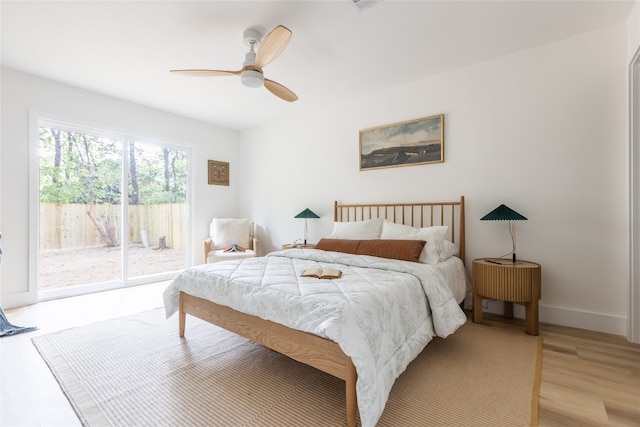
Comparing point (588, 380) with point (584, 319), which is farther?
point (584, 319)

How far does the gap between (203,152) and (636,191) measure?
5157 mm

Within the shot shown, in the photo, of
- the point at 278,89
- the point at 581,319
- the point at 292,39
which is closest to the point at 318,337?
the point at 278,89

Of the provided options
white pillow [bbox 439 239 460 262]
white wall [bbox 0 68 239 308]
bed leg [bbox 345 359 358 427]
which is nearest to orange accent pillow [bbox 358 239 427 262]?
white pillow [bbox 439 239 460 262]

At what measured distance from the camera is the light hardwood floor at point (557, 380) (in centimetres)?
138

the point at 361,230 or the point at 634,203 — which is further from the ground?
the point at 634,203

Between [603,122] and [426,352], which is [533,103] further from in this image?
[426,352]

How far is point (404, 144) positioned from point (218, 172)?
3.21 meters

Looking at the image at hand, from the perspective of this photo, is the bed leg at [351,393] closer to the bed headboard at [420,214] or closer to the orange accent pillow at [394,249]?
the orange accent pillow at [394,249]

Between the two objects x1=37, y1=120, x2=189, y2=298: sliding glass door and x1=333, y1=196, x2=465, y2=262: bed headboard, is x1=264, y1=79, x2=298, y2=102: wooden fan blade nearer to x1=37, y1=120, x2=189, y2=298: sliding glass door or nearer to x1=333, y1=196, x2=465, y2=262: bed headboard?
x1=333, y1=196, x2=465, y2=262: bed headboard

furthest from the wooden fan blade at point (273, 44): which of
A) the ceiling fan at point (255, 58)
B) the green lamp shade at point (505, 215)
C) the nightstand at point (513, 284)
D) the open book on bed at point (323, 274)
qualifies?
the nightstand at point (513, 284)

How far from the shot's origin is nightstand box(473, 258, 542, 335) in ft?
7.34

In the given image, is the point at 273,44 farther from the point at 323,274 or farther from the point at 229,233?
the point at 229,233

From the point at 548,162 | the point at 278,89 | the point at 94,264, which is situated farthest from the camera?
the point at 94,264

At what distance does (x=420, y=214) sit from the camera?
3178mm
